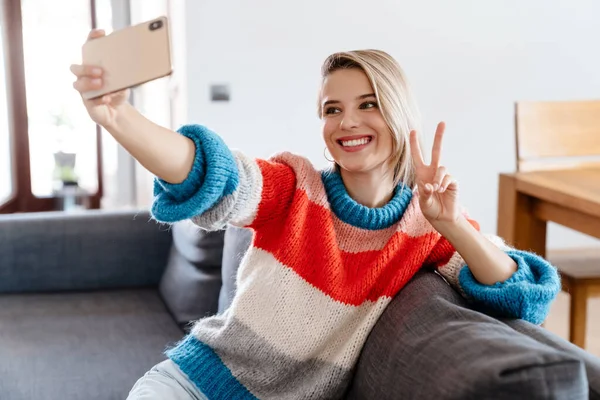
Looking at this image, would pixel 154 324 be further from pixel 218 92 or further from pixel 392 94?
pixel 218 92

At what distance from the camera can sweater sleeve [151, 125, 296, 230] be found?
1.25 metres

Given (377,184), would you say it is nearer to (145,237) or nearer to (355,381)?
(355,381)

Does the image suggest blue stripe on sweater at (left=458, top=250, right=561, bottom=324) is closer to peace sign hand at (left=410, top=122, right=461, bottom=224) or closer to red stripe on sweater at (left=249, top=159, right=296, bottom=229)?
peace sign hand at (left=410, top=122, right=461, bottom=224)

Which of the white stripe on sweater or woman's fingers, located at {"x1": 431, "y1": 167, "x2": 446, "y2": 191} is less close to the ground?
woman's fingers, located at {"x1": 431, "y1": 167, "x2": 446, "y2": 191}

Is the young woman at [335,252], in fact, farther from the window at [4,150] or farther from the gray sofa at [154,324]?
the window at [4,150]

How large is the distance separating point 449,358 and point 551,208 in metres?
1.45

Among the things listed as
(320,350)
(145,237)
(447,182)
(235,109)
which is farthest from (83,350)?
(235,109)

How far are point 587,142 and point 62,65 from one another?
2.51 meters

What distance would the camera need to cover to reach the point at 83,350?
1.96 meters

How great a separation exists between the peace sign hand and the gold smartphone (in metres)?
0.46

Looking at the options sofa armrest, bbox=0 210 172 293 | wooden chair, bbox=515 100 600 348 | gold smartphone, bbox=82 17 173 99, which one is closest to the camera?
gold smartphone, bbox=82 17 173 99

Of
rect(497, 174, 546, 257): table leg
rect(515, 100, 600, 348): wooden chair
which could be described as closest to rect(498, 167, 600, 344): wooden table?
rect(497, 174, 546, 257): table leg

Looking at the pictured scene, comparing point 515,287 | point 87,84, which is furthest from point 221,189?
point 515,287

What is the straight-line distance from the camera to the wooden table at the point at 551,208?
7.19 ft
